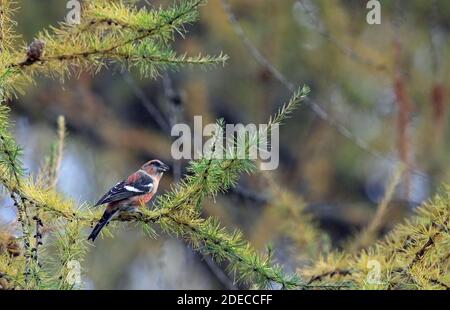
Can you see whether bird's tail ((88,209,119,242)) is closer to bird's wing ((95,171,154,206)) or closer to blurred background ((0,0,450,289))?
bird's wing ((95,171,154,206))

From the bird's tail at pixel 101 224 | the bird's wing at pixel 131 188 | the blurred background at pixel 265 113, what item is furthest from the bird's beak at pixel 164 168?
the bird's tail at pixel 101 224

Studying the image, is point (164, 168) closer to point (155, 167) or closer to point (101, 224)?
point (155, 167)

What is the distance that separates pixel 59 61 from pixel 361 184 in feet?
11.1

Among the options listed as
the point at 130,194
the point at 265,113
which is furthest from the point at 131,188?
the point at 265,113

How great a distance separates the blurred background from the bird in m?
0.82

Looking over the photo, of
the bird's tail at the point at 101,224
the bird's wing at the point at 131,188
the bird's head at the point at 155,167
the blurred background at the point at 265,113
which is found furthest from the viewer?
the blurred background at the point at 265,113

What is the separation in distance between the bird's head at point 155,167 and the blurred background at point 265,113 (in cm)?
72

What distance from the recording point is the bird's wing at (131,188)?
2.20 metres

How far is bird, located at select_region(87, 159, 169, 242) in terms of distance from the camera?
5.75ft

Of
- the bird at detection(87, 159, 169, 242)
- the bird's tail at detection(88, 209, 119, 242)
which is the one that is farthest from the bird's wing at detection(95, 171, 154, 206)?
the bird's tail at detection(88, 209, 119, 242)

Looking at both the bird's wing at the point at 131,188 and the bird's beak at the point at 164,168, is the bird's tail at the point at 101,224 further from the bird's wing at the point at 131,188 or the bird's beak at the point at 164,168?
the bird's beak at the point at 164,168

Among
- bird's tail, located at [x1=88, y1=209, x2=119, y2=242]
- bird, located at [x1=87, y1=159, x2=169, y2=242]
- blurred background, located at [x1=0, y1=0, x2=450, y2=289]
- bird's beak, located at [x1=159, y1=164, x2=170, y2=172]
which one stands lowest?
bird's tail, located at [x1=88, y1=209, x2=119, y2=242]

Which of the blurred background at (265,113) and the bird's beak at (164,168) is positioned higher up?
the blurred background at (265,113)

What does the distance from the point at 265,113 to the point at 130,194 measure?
1479 mm
